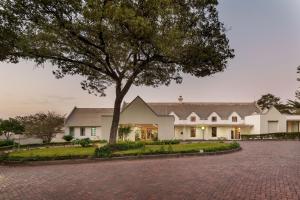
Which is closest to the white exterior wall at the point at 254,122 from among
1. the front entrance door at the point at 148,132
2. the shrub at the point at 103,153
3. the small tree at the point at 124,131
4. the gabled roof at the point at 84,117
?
the front entrance door at the point at 148,132

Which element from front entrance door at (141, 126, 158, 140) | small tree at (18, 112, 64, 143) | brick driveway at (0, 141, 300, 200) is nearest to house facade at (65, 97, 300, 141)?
small tree at (18, 112, 64, 143)

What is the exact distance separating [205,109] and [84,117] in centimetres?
2260

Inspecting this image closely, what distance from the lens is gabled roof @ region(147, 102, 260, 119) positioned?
190ft

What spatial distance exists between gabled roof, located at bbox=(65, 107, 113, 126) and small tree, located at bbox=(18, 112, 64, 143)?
175 cm

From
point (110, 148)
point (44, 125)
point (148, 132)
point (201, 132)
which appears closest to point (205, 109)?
point (201, 132)

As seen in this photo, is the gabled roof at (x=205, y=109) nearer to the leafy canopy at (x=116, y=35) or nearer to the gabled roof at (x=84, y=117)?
the gabled roof at (x=84, y=117)

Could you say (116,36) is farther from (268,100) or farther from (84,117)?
(268,100)

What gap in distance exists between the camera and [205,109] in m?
59.6

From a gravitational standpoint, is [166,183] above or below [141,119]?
below

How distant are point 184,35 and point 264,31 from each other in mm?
7452

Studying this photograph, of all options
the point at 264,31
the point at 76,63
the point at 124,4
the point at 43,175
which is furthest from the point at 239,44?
the point at 43,175

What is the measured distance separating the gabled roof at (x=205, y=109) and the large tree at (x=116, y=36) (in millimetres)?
31754

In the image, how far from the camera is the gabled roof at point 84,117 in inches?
2240

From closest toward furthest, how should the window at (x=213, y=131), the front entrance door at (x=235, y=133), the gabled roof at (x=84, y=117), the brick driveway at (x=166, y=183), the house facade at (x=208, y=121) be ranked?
the brick driveway at (x=166, y=183) < the house facade at (x=208, y=121) < the front entrance door at (x=235, y=133) < the window at (x=213, y=131) < the gabled roof at (x=84, y=117)
